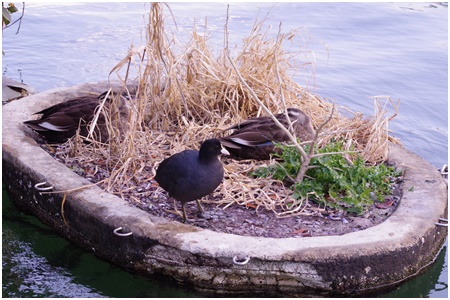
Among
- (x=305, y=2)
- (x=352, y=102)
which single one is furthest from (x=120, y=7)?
(x=352, y=102)

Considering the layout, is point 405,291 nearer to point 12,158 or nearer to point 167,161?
point 167,161

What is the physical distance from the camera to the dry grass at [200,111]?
498 centimetres

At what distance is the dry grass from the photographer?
16.3ft

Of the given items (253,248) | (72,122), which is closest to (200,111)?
(72,122)

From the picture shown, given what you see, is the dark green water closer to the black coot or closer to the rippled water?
the rippled water

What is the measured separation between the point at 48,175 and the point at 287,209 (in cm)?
162

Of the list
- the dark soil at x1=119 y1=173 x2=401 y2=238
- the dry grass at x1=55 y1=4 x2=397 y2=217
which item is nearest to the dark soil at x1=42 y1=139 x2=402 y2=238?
the dark soil at x1=119 y1=173 x2=401 y2=238

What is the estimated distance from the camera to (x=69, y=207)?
15.1 feet

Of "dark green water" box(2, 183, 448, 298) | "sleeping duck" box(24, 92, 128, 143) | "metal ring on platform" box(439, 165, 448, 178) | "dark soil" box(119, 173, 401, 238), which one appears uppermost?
"sleeping duck" box(24, 92, 128, 143)

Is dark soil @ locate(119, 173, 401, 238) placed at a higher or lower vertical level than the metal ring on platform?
lower

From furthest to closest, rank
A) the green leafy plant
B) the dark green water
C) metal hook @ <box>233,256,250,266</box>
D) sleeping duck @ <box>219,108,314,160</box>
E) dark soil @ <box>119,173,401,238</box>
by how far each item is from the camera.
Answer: sleeping duck @ <box>219,108,314,160</box> < the green leafy plant < dark soil @ <box>119,173,401,238</box> < the dark green water < metal hook @ <box>233,256,250,266</box>

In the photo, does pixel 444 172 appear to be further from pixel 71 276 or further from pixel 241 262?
pixel 71 276

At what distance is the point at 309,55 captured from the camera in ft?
29.1

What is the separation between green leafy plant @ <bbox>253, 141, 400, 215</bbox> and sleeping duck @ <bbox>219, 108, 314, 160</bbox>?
0.66 feet
